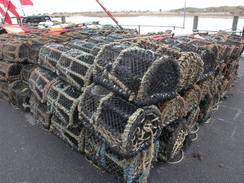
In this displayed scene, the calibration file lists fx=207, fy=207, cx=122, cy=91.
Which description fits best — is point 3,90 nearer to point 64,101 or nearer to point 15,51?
point 15,51

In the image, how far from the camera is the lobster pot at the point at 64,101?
10.6 ft

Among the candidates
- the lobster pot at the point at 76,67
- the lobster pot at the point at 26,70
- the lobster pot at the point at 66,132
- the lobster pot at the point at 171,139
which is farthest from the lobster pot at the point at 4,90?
the lobster pot at the point at 171,139

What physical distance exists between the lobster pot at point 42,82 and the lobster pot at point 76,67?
1.26ft

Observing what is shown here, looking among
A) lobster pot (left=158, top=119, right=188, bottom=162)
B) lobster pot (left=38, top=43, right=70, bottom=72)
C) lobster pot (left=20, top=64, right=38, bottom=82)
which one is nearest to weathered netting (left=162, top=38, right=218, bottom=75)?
lobster pot (left=158, top=119, right=188, bottom=162)

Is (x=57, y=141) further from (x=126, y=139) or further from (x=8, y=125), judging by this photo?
(x=126, y=139)

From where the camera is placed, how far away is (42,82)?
13.6 feet

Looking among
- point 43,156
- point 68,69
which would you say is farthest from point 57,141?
point 68,69

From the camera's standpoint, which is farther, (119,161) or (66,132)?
(66,132)

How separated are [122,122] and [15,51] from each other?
3839mm

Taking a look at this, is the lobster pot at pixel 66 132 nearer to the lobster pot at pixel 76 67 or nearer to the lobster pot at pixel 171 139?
the lobster pot at pixel 76 67

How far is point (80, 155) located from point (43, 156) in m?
0.64

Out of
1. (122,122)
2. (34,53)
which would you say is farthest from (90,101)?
(34,53)

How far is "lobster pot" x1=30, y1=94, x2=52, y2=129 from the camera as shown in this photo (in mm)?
4012

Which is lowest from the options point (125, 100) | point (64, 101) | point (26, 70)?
point (64, 101)
